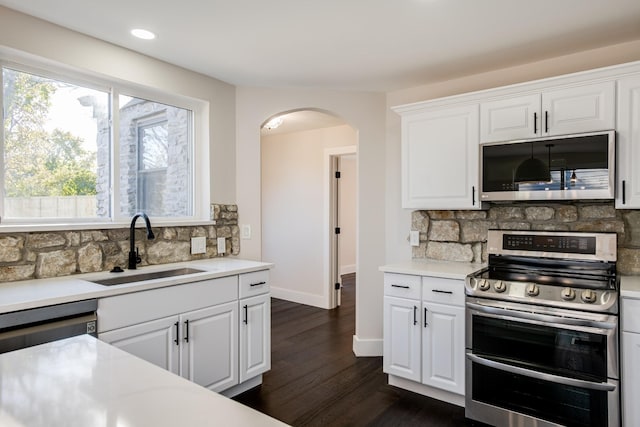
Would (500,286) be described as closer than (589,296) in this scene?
No

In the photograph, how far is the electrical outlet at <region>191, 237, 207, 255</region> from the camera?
300 centimetres

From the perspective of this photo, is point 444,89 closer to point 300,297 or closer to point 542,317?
point 542,317

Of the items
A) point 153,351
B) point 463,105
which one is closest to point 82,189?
point 153,351

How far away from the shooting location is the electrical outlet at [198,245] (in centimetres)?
300

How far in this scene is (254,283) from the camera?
2732mm

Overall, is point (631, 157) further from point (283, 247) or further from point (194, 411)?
point (283, 247)

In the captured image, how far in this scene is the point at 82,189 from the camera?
8.16 ft

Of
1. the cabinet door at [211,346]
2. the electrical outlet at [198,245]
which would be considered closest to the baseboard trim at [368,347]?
the cabinet door at [211,346]

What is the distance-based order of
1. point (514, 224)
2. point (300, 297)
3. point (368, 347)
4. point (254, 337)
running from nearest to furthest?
point (254, 337)
point (514, 224)
point (368, 347)
point (300, 297)

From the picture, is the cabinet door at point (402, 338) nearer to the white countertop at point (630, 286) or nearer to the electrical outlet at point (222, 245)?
the white countertop at point (630, 286)

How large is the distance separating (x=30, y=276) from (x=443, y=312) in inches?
98.3

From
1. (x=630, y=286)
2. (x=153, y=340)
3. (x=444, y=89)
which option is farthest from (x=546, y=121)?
(x=153, y=340)

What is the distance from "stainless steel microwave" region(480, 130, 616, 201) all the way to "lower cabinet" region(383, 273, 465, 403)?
735 mm

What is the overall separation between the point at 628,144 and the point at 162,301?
2.82m
